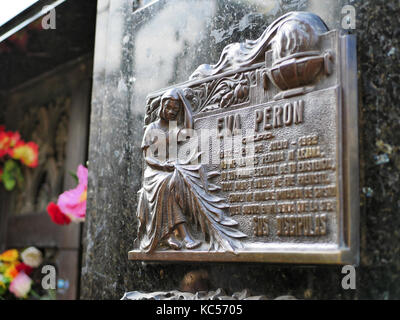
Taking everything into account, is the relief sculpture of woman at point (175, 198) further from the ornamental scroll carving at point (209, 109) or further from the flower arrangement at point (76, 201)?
the flower arrangement at point (76, 201)

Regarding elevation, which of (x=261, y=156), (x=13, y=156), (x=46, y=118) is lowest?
(x=261, y=156)

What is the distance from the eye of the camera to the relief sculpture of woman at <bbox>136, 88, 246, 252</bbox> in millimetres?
2277

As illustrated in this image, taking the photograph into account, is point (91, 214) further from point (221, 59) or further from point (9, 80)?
point (9, 80)

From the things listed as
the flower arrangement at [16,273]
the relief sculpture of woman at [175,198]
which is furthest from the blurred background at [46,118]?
the relief sculpture of woman at [175,198]

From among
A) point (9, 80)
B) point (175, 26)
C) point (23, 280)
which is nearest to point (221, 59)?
point (175, 26)

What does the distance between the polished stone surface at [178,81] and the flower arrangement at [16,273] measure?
114 centimetres

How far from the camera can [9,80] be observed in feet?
18.2

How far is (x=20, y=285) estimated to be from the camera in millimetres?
3955

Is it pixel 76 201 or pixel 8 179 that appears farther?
pixel 8 179

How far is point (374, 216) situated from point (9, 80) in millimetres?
4761

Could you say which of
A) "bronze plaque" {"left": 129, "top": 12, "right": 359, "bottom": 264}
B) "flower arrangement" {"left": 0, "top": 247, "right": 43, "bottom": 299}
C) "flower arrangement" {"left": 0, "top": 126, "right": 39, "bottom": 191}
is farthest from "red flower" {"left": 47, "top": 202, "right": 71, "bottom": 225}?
"flower arrangement" {"left": 0, "top": 126, "right": 39, "bottom": 191}

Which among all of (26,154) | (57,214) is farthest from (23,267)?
(26,154)

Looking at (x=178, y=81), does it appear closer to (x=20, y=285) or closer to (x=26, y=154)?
(x=20, y=285)

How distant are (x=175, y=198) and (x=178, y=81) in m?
0.72
